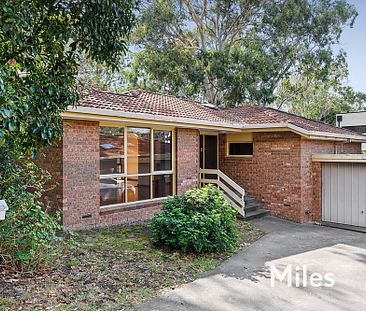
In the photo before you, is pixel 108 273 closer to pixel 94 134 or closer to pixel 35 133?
pixel 35 133

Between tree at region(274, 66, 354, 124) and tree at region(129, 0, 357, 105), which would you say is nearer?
tree at region(129, 0, 357, 105)

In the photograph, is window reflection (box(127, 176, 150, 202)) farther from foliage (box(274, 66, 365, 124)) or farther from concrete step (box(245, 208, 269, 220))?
foliage (box(274, 66, 365, 124))

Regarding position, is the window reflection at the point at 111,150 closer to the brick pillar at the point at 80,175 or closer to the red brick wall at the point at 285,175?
the brick pillar at the point at 80,175

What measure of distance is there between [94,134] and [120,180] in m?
1.61

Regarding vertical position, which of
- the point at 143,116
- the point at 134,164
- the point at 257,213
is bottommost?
the point at 257,213

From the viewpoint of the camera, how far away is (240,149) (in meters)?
12.8

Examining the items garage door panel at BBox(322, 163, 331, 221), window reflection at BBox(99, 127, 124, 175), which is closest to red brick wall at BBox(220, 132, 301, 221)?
garage door panel at BBox(322, 163, 331, 221)

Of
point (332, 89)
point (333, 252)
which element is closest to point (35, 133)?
point (333, 252)

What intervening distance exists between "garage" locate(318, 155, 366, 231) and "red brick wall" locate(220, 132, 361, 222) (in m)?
0.30

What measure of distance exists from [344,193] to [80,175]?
8.35 meters

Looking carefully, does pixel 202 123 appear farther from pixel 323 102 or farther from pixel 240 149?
pixel 323 102

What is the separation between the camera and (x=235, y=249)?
7.41m

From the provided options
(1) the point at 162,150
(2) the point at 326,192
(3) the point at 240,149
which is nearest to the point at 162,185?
(1) the point at 162,150

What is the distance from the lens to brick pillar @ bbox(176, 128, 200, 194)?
35.2 ft
